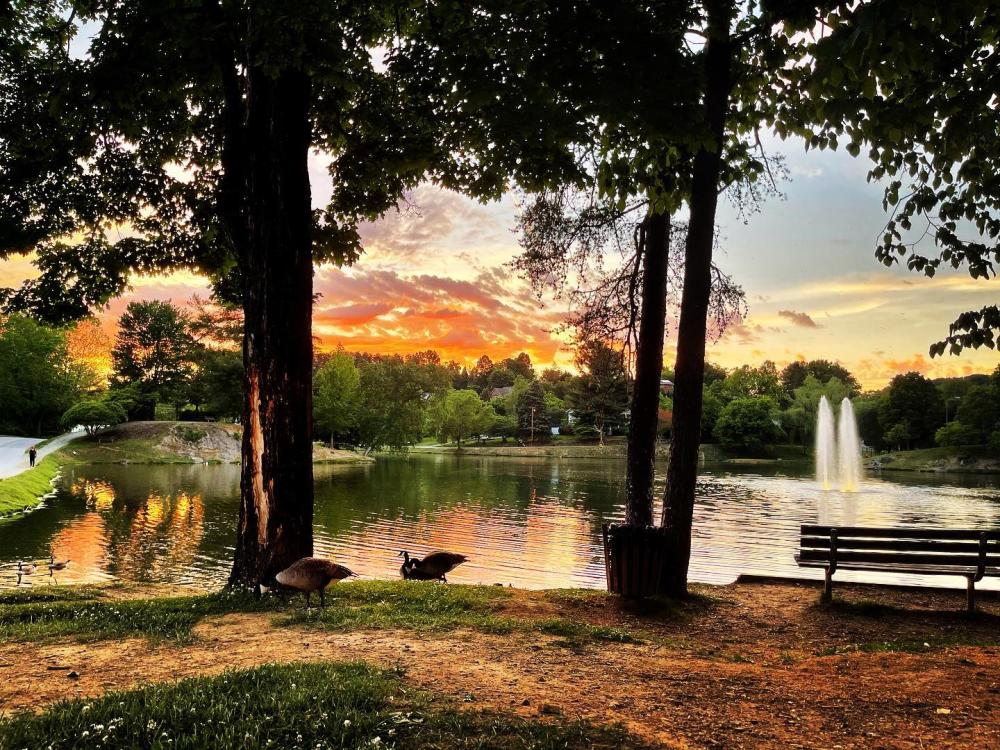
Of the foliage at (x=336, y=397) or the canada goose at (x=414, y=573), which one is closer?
the canada goose at (x=414, y=573)

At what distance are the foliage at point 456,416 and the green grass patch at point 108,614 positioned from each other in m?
91.8

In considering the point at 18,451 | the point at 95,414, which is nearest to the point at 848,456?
the point at 18,451

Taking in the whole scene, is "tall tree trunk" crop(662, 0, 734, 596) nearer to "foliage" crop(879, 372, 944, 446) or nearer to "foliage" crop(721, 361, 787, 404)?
"foliage" crop(879, 372, 944, 446)

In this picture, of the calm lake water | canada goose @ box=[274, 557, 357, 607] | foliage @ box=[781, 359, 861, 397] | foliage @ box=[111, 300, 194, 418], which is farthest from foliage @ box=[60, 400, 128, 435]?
foliage @ box=[781, 359, 861, 397]

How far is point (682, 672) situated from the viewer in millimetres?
5473

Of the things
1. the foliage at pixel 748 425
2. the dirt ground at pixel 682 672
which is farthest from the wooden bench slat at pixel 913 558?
the foliage at pixel 748 425

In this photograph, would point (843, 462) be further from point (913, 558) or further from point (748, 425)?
point (913, 558)

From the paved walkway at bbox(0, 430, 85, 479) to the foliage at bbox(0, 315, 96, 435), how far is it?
5122 millimetres

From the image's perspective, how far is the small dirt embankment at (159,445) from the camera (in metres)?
53.8

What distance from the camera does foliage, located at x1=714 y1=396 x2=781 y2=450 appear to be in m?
92.7

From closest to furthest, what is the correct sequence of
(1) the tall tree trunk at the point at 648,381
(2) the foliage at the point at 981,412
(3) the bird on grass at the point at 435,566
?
(1) the tall tree trunk at the point at 648,381, (3) the bird on grass at the point at 435,566, (2) the foliage at the point at 981,412

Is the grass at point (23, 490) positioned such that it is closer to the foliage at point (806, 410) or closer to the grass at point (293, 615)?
the grass at point (293, 615)

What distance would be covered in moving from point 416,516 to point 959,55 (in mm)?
25112

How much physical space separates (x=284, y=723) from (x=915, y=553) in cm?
903
